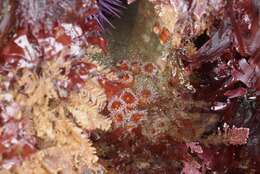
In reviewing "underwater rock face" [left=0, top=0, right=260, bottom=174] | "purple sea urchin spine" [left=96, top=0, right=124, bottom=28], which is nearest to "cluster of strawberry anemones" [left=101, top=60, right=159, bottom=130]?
"underwater rock face" [left=0, top=0, right=260, bottom=174]

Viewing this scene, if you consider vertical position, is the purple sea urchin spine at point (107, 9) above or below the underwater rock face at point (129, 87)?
above

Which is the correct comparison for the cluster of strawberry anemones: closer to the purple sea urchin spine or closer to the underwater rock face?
the underwater rock face

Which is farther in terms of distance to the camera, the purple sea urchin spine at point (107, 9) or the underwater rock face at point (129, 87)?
the purple sea urchin spine at point (107, 9)

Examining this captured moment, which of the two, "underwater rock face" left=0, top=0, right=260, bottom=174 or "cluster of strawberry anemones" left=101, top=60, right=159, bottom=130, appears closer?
"underwater rock face" left=0, top=0, right=260, bottom=174

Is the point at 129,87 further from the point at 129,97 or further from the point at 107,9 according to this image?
the point at 107,9

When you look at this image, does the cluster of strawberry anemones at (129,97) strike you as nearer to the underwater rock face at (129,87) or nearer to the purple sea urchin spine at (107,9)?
the underwater rock face at (129,87)

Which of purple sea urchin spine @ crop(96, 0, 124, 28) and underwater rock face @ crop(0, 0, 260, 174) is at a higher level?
purple sea urchin spine @ crop(96, 0, 124, 28)

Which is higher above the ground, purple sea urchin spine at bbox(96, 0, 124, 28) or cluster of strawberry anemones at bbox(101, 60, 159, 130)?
purple sea urchin spine at bbox(96, 0, 124, 28)

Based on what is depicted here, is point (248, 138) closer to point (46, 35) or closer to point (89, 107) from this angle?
point (89, 107)

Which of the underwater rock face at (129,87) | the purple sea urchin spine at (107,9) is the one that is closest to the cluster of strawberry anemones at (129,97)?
the underwater rock face at (129,87)

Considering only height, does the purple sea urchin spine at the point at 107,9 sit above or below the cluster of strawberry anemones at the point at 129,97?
above
